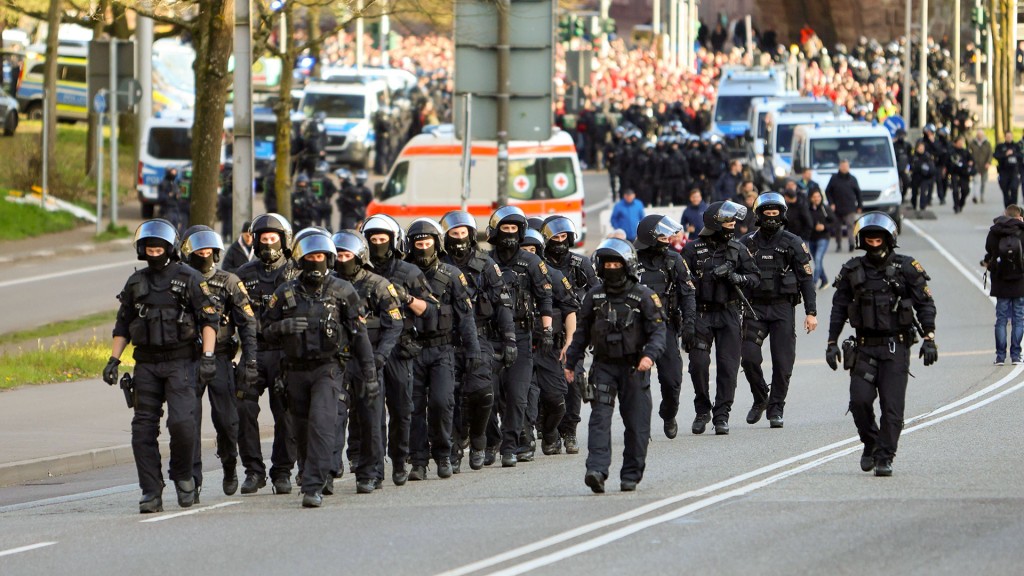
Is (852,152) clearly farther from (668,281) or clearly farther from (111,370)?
(111,370)

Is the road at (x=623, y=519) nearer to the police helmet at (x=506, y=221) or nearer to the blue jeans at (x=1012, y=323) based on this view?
the police helmet at (x=506, y=221)

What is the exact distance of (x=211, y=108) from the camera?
941 inches

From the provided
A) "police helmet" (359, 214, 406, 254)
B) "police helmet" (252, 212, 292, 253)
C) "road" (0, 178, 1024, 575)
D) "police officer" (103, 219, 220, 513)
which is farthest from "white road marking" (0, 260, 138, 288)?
"police officer" (103, 219, 220, 513)

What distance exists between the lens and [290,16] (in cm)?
3294

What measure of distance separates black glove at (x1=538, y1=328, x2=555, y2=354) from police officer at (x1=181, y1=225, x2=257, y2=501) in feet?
7.60

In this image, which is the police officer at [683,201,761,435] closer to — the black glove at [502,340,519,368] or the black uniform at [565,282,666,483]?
the black glove at [502,340,519,368]

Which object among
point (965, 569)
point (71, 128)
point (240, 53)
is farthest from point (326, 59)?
point (965, 569)

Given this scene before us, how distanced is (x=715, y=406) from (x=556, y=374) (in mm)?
1623

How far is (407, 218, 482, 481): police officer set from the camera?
13.7 meters

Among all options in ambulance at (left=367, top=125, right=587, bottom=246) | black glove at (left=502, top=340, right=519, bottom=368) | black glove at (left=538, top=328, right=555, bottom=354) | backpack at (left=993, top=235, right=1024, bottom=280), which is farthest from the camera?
ambulance at (left=367, top=125, right=587, bottom=246)

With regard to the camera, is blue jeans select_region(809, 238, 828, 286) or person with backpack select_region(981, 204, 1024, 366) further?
blue jeans select_region(809, 238, 828, 286)

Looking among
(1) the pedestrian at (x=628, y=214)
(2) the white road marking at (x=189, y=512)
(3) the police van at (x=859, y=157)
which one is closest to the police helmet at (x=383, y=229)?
(2) the white road marking at (x=189, y=512)

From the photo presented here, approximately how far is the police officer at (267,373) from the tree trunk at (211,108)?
9.97 meters

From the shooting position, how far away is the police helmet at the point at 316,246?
12484mm
